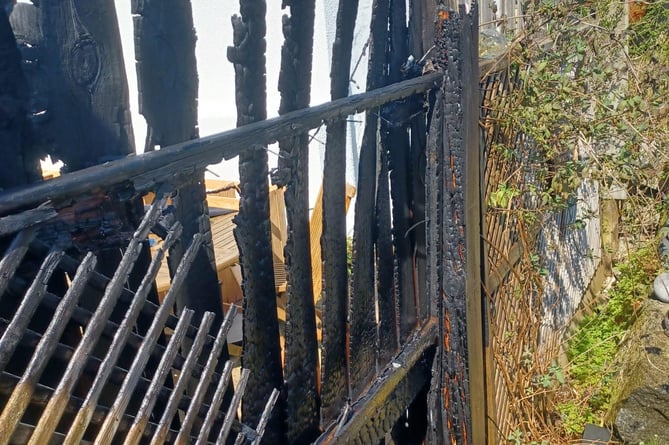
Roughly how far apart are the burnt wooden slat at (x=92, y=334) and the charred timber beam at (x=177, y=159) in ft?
0.23

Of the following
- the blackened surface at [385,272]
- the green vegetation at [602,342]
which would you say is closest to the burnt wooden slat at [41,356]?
the blackened surface at [385,272]

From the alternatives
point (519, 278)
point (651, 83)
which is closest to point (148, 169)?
point (519, 278)

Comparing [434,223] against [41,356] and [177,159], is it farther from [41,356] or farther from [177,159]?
[41,356]

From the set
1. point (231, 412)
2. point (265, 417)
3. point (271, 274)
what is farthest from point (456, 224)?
point (231, 412)

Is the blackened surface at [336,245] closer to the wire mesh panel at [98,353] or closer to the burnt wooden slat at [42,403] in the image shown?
the wire mesh panel at [98,353]

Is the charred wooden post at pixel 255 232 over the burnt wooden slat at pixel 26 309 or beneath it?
over

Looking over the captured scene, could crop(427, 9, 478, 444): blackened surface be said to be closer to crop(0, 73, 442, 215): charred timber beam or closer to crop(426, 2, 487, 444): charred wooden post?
crop(426, 2, 487, 444): charred wooden post

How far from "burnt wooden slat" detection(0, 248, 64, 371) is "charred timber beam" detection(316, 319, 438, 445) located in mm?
1025

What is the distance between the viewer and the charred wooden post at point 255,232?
1.37 m

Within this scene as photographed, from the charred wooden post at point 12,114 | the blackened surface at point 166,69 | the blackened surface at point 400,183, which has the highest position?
the blackened surface at point 400,183

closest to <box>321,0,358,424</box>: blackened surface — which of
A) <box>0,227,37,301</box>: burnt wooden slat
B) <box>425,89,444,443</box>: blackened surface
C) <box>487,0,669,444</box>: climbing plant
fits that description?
<box>425,89,444,443</box>: blackened surface

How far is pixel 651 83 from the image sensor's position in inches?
196

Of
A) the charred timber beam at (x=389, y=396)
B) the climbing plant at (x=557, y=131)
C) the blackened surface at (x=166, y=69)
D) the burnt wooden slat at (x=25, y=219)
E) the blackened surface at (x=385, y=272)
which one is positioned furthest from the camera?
the climbing plant at (x=557, y=131)

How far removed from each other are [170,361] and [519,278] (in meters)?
3.09
